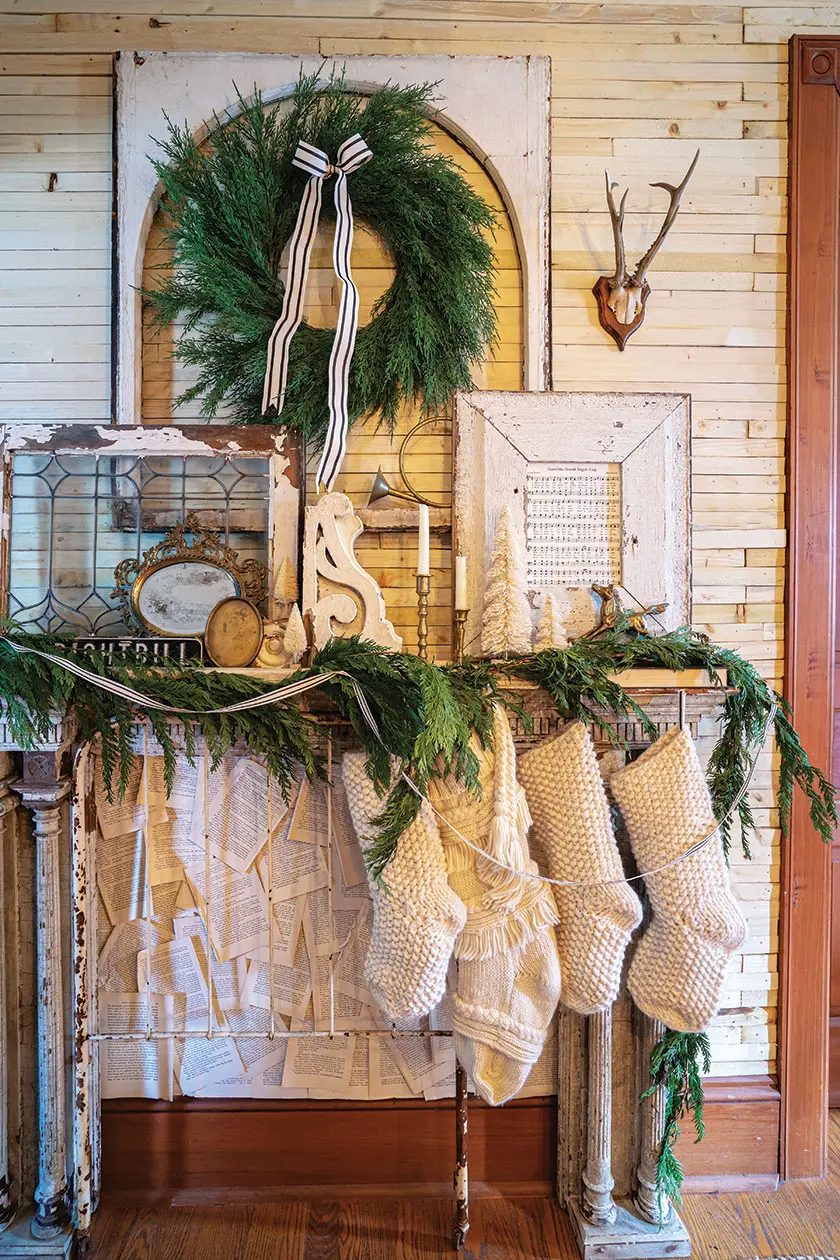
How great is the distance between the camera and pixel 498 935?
54.0 inches

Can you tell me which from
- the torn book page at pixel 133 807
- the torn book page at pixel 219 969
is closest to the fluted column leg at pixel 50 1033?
the torn book page at pixel 133 807

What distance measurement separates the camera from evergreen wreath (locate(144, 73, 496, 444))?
1599 mm

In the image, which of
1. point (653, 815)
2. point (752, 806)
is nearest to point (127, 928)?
point (653, 815)

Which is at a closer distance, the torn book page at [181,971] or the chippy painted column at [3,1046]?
the chippy painted column at [3,1046]

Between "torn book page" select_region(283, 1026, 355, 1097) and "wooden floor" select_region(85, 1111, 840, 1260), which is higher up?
"torn book page" select_region(283, 1026, 355, 1097)

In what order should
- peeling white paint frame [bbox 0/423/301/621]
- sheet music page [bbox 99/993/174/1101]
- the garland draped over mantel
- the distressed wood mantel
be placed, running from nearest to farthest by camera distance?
the garland draped over mantel
the distressed wood mantel
peeling white paint frame [bbox 0/423/301/621]
sheet music page [bbox 99/993/174/1101]

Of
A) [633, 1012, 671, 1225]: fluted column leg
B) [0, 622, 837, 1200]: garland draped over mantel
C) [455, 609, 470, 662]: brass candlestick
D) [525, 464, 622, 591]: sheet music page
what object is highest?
[525, 464, 622, 591]: sheet music page

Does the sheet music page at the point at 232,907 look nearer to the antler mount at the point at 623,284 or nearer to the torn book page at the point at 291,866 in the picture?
the torn book page at the point at 291,866

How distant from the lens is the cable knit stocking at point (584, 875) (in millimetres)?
1387

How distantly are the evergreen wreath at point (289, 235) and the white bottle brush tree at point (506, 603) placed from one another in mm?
372

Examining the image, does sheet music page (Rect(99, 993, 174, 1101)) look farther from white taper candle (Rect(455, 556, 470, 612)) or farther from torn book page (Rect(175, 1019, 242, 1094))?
white taper candle (Rect(455, 556, 470, 612))

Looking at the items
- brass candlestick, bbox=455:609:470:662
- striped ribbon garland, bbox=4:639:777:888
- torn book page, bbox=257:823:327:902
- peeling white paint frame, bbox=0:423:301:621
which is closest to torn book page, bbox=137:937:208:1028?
torn book page, bbox=257:823:327:902

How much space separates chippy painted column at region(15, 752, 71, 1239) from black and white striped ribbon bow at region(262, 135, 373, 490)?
0.84 m

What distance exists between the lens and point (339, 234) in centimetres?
160
